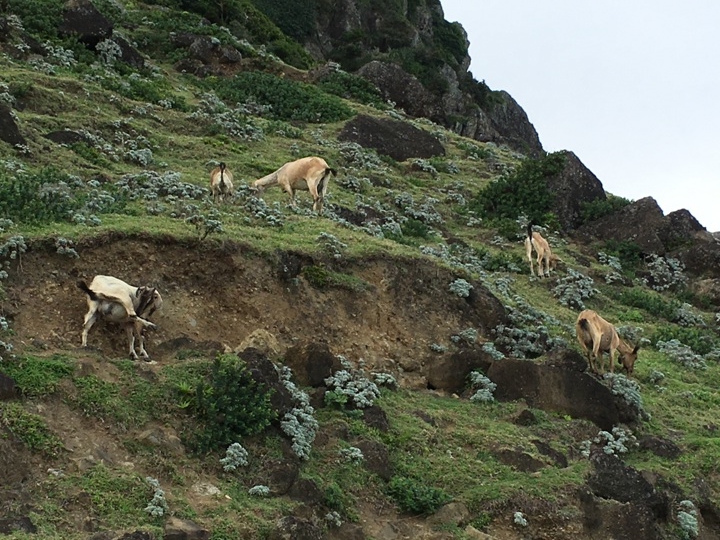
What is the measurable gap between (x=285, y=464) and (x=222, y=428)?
2.78 ft

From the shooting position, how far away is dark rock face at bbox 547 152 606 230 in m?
31.2

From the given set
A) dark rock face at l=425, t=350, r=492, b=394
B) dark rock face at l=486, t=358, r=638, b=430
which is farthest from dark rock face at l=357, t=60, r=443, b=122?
dark rock face at l=486, t=358, r=638, b=430

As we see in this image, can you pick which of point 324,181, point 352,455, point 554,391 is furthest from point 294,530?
point 324,181

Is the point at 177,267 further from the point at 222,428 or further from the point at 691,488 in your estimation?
the point at 691,488

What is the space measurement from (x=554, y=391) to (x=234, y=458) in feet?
20.5

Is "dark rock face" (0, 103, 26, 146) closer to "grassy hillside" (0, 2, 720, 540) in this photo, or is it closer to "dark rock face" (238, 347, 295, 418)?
"grassy hillside" (0, 2, 720, 540)

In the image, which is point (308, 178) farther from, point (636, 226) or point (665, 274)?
point (636, 226)

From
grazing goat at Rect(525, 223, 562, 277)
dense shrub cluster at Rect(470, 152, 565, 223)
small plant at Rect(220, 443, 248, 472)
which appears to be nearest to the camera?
small plant at Rect(220, 443, 248, 472)

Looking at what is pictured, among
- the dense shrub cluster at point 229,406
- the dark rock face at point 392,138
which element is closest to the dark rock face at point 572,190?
the dark rock face at point 392,138

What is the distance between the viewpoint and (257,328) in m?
16.4

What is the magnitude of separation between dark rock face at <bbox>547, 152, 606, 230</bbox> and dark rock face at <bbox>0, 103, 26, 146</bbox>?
1577 cm

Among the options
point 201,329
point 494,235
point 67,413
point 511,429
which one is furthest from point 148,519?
point 494,235

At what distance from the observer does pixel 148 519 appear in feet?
34.9

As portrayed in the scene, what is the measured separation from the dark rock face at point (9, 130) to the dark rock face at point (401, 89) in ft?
71.9
